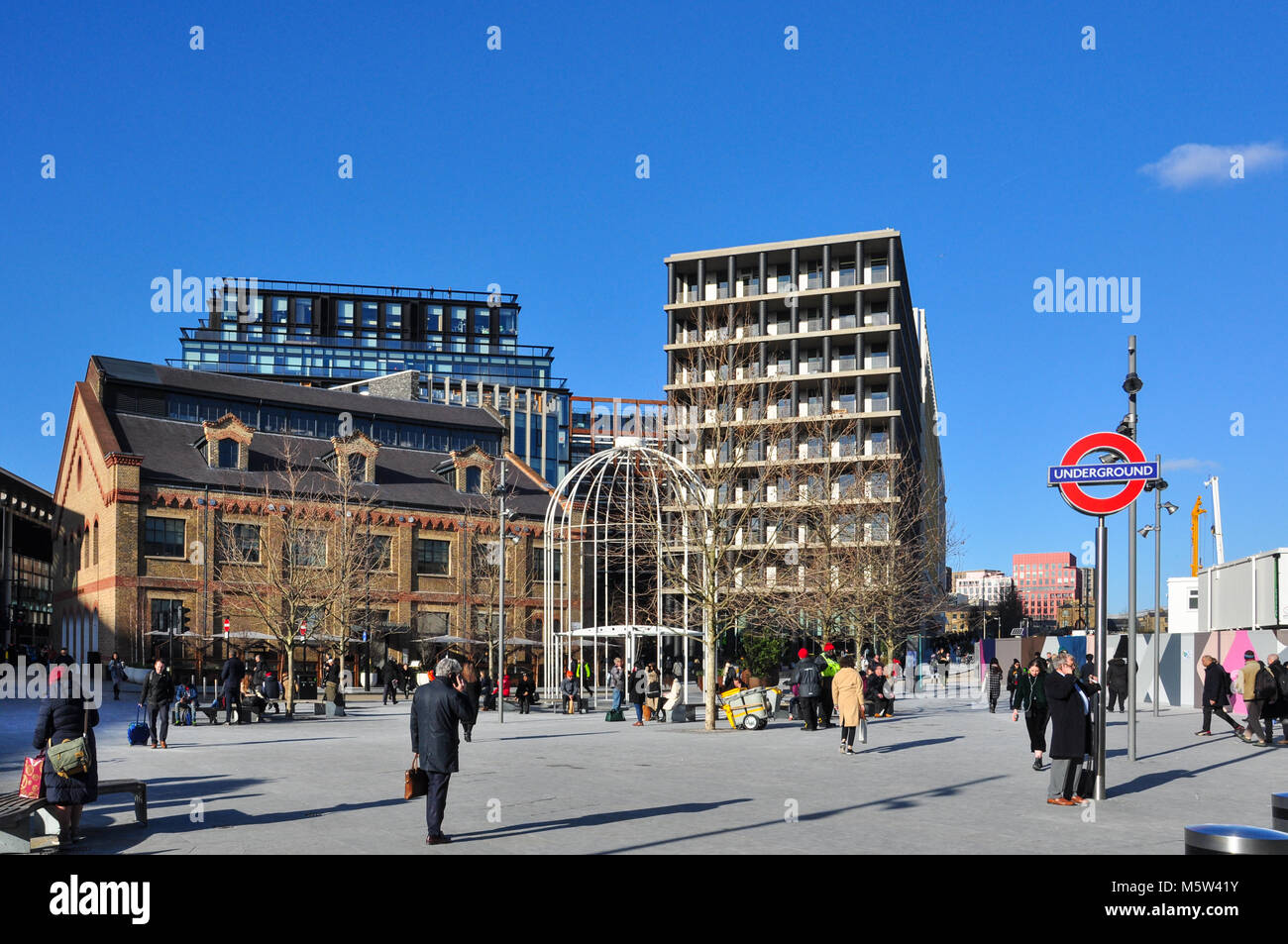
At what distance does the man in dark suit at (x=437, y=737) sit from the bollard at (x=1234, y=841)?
21.7 feet

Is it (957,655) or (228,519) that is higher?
(228,519)

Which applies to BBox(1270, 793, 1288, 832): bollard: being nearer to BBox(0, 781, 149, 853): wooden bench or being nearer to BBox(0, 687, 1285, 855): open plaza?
BBox(0, 687, 1285, 855): open plaza

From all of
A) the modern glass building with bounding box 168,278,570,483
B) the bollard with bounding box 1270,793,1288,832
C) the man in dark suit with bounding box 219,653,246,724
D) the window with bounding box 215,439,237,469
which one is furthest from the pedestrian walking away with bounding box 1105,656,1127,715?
the modern glass building with bounding box 168,278,570,483

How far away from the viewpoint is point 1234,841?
623cm

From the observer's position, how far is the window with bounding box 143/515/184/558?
53.1 m

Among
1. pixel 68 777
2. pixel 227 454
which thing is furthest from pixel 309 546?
pixel 68 777

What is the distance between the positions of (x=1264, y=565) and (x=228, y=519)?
41588 mm

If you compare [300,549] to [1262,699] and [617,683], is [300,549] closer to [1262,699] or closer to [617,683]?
[617,683]

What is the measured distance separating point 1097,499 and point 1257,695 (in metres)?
13.5

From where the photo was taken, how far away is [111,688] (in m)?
45.0

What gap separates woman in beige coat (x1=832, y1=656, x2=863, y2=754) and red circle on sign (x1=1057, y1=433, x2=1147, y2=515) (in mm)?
8177

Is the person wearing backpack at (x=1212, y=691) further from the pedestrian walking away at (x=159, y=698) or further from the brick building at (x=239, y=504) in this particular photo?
the brick building at (x=239, y=504)
